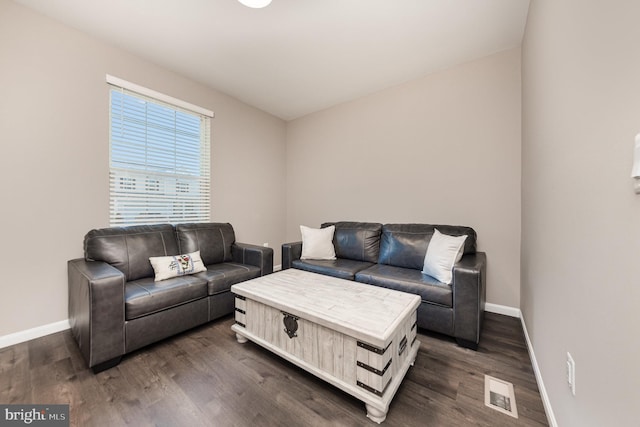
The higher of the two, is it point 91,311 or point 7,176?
point 7,176

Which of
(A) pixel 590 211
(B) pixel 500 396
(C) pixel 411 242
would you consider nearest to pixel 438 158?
(C) pixel 411 242

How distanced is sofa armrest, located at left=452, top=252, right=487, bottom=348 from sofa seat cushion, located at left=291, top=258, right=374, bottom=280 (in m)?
0.94

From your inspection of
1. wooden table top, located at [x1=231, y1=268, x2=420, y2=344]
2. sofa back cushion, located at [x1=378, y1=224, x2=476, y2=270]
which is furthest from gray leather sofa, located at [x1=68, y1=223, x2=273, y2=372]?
sofa back cushion, located at [x1=378, y1=224, x2=476, y2=270]

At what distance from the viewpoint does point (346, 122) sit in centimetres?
362

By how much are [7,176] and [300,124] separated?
133 inches

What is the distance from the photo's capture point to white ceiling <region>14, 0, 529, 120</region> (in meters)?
1.94

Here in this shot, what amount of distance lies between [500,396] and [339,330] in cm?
105

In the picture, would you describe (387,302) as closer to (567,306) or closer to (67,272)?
(567,306)

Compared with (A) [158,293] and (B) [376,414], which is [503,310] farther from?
(A) [158,293]

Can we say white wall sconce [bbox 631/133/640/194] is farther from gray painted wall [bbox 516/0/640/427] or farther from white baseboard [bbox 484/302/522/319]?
white baseboard [bbox 484/302/522/319]

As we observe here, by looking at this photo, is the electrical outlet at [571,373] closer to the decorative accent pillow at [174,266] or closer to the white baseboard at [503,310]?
the white baseboard at [503,310]

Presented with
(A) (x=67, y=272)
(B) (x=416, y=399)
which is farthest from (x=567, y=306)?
(A) (x=67, y=272)

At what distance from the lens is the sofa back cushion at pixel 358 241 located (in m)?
3.00

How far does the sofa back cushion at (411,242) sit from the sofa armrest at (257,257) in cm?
132
